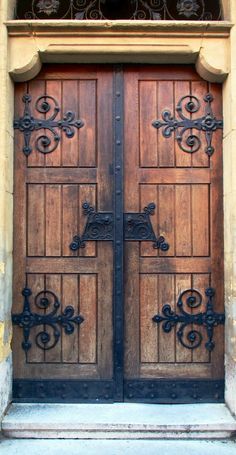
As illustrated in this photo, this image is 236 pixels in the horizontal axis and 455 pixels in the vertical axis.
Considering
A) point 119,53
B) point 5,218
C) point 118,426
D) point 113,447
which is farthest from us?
point 119,53

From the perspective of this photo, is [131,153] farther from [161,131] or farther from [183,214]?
[183,214]

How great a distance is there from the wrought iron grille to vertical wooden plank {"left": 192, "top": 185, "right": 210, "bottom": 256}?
1.30m

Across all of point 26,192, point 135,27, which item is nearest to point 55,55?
point 135,27

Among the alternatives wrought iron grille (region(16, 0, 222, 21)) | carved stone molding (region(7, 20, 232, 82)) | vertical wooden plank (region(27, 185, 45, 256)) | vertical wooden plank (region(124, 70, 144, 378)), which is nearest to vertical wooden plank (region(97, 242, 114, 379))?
vertical wooden plank (region(124, 70, 144, 378))

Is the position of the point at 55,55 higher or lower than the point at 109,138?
higher

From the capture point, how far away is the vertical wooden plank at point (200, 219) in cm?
370

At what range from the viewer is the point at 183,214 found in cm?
371

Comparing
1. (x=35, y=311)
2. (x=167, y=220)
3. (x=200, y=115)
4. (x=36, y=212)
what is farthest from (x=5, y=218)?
(x=200, y=115)

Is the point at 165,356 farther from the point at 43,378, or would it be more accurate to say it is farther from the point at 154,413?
the point at 43,378

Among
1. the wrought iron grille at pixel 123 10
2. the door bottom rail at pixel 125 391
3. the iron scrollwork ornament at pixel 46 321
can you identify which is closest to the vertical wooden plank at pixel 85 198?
the iron scrollwork ornament at pixel 46 321

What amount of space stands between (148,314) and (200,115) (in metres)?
1.52

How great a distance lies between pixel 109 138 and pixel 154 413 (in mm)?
1973

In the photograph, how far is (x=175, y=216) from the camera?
371cm

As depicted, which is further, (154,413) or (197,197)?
(197,197)
